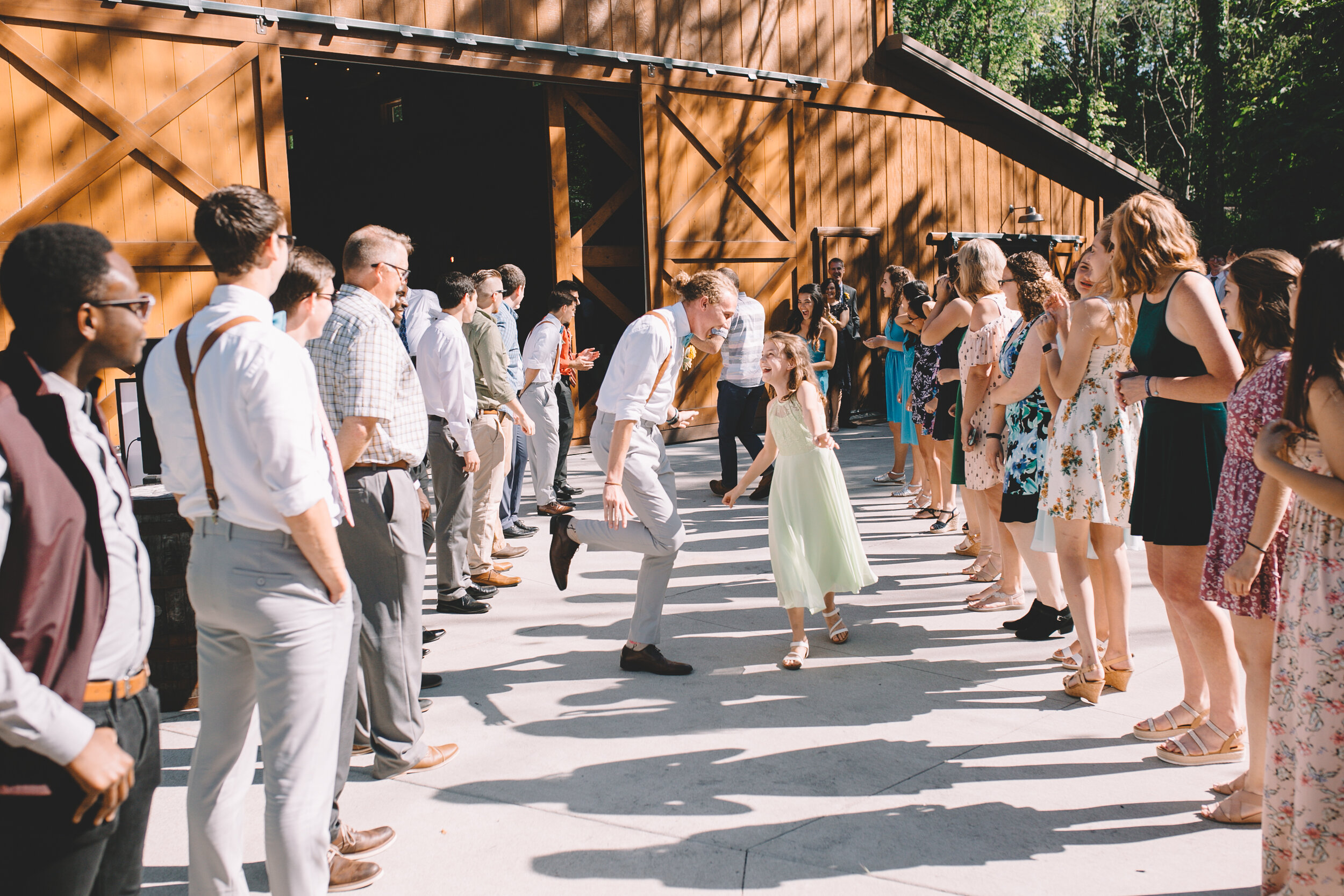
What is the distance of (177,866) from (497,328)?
15.5ft

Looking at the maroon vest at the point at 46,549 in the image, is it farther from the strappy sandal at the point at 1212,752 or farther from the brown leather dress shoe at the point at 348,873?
the strappy sandal at the point at 1212,752

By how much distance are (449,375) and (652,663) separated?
1970mm

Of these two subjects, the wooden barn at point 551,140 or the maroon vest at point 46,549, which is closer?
the maroon vest at point 46,549

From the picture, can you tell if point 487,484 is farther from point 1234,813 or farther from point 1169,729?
point 1234,813

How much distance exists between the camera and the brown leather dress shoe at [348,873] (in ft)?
10.3

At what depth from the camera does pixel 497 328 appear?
7.47 meters

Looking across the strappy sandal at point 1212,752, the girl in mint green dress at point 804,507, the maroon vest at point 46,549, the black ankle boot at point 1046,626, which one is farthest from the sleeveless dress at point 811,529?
the maroon vest at point 46,549

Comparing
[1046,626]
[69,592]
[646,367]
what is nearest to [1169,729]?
[1046,626]

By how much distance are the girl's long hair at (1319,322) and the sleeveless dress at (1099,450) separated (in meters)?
1.77

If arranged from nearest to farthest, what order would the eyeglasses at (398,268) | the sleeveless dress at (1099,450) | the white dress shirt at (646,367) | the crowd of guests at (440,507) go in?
1. the crowd of guests at (440,507)
2. the eyeglasses at (398,268)
3. the sleeveless dress at (1099,450)
4. the white dress shirt at (646,367)

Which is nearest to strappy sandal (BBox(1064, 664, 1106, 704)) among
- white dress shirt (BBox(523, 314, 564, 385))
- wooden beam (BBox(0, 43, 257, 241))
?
white dress shirt (BBox(523, 314, 564, 385))

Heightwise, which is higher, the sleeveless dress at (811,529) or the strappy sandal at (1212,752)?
the sleeveless dress at (811,529)

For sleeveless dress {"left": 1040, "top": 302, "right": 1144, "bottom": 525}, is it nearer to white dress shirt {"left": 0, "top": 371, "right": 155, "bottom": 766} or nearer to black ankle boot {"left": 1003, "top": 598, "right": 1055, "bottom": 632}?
black ankle boot {"left": 1003, "top": 598, "right": 1055, "bottom": 632}

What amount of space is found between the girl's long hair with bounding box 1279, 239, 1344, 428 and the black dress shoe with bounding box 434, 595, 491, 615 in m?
4.58
